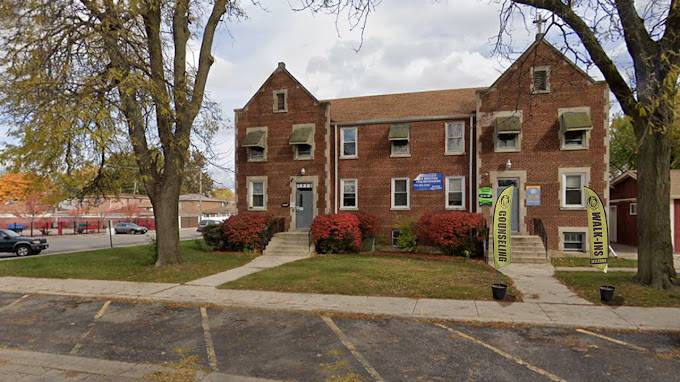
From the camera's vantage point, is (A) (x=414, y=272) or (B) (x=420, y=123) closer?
(A) (x=414, y=272)

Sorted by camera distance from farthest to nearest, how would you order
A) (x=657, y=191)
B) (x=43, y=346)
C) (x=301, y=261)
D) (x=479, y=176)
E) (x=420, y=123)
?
(x=420, y=123)
(x=479, y=176)
(x=301, y=261)
(x=657, y=191)
(x=43, y=346)

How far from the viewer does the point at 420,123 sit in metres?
20.8

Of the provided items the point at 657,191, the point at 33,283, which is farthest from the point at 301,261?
the point at 657,191

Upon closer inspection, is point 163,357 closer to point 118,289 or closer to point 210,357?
point 210,357

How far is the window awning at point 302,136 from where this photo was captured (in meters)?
21.4

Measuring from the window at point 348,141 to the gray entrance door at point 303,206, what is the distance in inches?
100

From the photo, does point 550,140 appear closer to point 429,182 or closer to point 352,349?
point 429,182

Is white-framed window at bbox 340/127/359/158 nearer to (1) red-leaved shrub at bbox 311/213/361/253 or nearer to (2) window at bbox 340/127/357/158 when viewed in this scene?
(2) window at bbox 340/127/357/158

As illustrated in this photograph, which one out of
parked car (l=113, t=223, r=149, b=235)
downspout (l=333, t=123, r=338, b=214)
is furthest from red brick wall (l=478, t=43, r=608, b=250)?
parked car (l=113, t=223, r=149, b=235)

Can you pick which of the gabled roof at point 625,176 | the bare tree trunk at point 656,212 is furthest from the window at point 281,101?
the gabled roof at point 625,176

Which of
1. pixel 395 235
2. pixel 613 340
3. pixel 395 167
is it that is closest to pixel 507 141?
pixel 395 167

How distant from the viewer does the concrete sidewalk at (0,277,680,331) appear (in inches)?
313

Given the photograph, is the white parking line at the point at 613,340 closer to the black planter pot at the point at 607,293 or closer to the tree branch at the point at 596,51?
the black planter pot at the point at 607,293

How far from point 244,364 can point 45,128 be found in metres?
8.64
